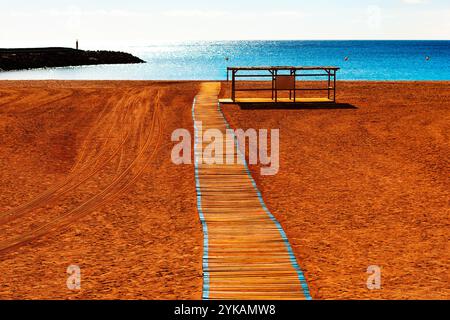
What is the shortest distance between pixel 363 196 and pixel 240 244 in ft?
14.2

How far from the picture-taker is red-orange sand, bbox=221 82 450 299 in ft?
27.1

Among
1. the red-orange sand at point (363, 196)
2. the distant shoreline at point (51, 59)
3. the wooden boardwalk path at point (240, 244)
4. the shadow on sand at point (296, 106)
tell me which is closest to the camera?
the wooden boardwalk path at point (240, 244)

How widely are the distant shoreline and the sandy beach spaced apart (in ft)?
217

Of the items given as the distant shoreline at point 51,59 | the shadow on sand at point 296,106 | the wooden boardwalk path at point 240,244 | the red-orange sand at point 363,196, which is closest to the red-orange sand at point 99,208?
the wooden boardwalk path at point 240,244

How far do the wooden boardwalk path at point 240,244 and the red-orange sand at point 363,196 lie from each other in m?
0.33

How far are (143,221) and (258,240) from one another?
2.53 metres

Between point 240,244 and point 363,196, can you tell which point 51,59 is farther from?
point 240,244

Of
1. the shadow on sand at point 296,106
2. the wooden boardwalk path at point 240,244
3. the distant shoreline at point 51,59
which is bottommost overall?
the wooden boardwalk path at point 240,244

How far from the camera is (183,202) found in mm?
11891

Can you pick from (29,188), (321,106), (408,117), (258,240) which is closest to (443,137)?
(408,117)

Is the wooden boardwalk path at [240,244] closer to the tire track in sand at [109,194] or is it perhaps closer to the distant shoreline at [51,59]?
the tire track in sand at [109,194]

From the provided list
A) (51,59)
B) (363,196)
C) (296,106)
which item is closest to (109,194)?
(363,196)

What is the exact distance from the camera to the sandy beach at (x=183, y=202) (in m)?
8.13
